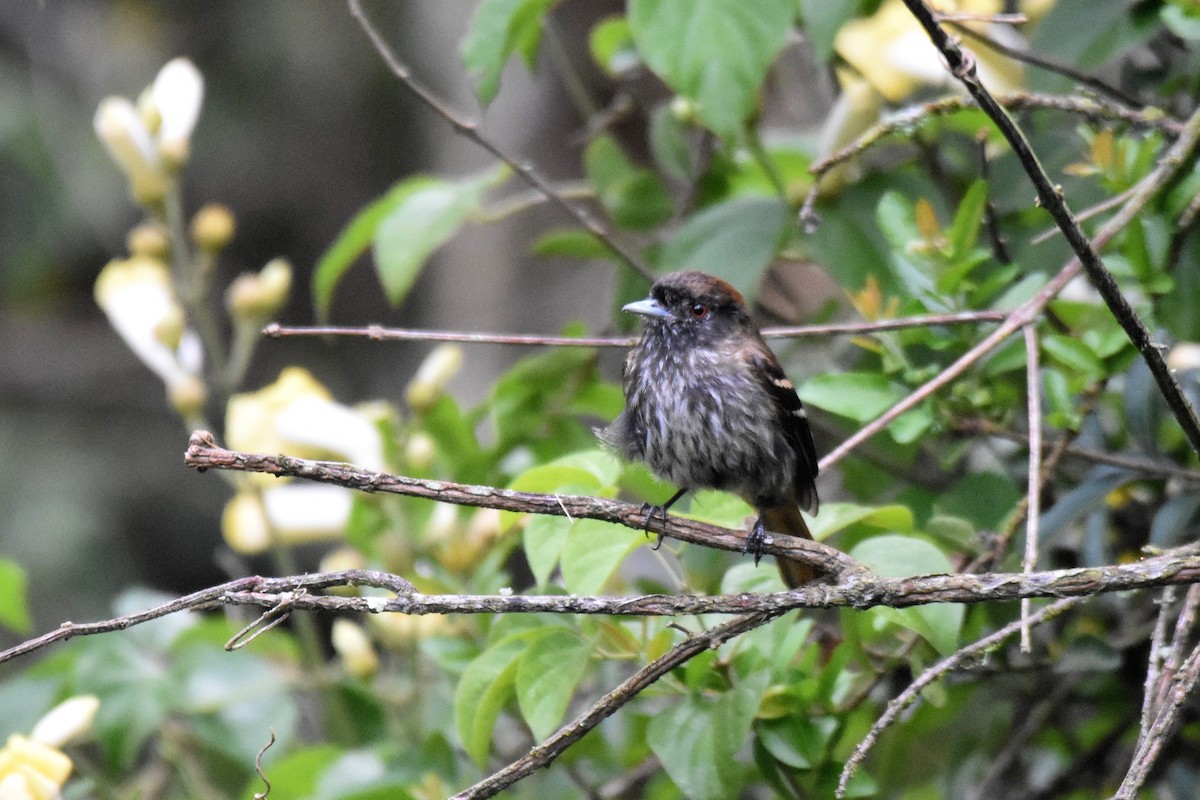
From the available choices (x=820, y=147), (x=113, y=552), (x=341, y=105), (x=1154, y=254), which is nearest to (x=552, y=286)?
(x=341, y=105)

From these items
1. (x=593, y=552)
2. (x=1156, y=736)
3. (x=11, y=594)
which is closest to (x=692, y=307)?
(x=593, y=552)

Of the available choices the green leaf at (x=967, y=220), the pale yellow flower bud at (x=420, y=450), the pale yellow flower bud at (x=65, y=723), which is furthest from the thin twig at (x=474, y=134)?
the pale yellow flower bud at (x=65, y=723)

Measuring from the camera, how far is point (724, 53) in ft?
8.76

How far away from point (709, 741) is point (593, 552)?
0.40 meters

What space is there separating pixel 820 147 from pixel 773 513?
91 centimetres

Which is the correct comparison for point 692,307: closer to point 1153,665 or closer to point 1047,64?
point 1047,64

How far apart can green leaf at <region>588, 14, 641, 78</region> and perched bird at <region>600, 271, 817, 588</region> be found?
2.52 feet

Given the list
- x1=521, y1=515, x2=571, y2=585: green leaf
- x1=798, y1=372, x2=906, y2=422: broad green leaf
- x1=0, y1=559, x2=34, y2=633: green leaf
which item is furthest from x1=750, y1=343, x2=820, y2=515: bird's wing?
x1=0, y1=559, x2=34, y2=633: green leaf

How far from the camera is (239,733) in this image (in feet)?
10.8

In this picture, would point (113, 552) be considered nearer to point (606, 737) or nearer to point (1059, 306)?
point (606, 737)

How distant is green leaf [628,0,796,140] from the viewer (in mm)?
2660

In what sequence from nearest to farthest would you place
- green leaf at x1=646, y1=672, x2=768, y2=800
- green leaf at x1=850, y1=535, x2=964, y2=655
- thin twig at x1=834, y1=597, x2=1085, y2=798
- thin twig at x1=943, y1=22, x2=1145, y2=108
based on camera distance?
thin twig at x1=834, y1=597, x2=1085, y2=798 < green leaf at x1=850, y1=535, x2=964, y2=655 < green leaf at x1=646, y1=672, x2=768, y2=800 < thin twig at x1=943, y1=22, x2=1145, y2=108

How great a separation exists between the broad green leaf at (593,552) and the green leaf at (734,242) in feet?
3.03

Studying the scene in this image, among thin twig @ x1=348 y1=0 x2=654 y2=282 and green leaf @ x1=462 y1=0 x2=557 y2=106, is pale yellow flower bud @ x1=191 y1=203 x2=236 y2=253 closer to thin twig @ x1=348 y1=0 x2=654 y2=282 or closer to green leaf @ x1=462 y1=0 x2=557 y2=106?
thin twig @ x1=348 y1=0 x2=654 y2=282
